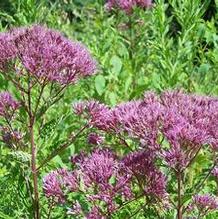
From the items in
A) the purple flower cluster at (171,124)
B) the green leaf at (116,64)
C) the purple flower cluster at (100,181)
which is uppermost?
the purple flower cluster at (171,124)

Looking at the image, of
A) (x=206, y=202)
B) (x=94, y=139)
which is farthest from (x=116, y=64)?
(x=206, y=202)

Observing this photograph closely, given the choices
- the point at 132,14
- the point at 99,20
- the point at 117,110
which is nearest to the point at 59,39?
the point at 117,110

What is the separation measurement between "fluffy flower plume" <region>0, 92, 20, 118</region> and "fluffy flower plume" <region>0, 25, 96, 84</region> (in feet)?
0.65

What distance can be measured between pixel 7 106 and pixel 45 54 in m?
0.36

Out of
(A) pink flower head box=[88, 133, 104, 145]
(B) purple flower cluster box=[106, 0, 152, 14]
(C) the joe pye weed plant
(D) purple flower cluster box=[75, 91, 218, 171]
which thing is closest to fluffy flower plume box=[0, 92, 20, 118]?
(C) the joe pye weed plant

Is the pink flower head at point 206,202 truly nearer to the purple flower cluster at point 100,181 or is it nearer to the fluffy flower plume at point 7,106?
the purple flower cluster at point 100,181

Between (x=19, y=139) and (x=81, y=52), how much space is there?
1.53 ft

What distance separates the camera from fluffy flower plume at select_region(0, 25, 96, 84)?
2.66 metres

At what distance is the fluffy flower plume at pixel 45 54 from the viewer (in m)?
2.66

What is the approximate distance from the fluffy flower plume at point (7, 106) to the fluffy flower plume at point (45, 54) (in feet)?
0.65

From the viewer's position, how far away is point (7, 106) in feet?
9.56

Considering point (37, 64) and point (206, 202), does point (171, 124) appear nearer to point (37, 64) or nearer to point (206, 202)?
point (206, 202)

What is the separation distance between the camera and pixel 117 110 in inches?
99.2

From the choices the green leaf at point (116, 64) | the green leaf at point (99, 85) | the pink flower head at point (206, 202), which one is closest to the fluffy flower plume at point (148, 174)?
the pink flower head at point (206, 202)
